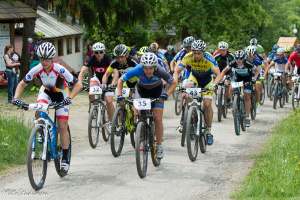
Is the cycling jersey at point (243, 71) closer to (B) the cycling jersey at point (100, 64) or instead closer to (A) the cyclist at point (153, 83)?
(B) the cycling jersey at point (100, 64)

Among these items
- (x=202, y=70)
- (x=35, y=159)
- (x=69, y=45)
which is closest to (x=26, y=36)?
(x=202, y=70)

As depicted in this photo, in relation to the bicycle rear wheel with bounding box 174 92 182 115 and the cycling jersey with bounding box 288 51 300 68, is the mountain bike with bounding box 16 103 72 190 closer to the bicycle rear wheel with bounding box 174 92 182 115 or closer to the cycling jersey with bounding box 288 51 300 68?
the bicycle rear wheel with bounding box 174 92 182 115

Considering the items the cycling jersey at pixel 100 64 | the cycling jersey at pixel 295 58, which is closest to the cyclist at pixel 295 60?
the cycling jersey at pixel 295 58

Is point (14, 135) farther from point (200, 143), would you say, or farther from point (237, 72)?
point (237, 72)

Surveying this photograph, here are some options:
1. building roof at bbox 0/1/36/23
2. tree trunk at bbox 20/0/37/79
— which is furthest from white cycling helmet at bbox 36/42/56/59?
tree trunk at bbox 20/0/37/79

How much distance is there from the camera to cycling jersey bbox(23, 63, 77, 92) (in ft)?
32.7

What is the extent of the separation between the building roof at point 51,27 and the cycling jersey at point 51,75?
105ft

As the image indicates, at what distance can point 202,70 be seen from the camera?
13195 mm

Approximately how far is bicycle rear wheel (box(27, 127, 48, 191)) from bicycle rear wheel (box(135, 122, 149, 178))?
138 centimetres

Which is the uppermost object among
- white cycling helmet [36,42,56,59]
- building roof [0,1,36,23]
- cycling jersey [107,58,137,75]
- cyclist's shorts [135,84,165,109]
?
building roof [0,1,36,23]

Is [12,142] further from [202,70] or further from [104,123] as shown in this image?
[202,70]

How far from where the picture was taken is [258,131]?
16.2 metres

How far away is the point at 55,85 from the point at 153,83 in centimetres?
182

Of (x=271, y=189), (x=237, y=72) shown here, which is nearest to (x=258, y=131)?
(x=237, y=72)
